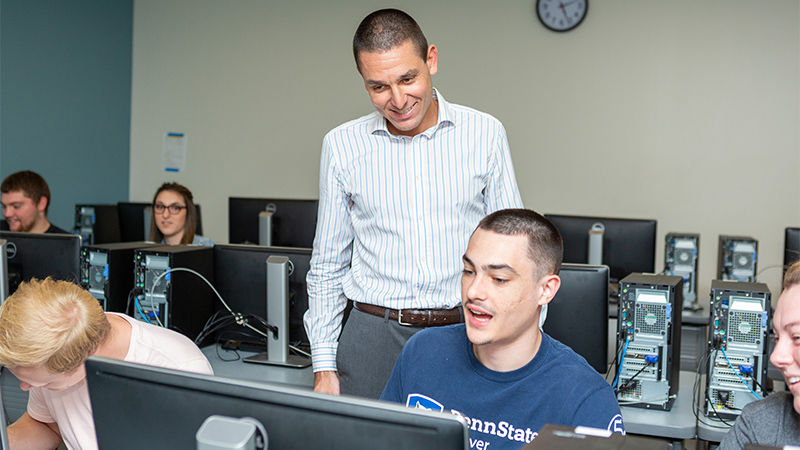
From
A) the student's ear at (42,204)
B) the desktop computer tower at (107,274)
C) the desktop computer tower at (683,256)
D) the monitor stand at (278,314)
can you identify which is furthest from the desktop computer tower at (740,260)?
the student's ear at (42,204)

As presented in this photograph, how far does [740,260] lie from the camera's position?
3359 millimetres

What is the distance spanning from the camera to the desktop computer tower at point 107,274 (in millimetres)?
2555

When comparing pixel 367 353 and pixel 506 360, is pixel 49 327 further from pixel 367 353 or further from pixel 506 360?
pixel 506 360

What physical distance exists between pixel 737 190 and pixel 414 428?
436 centimetres

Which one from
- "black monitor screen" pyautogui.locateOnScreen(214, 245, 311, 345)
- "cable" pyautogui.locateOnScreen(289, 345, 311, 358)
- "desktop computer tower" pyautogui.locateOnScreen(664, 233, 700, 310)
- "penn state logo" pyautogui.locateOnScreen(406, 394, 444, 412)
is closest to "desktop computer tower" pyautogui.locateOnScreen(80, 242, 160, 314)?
"black monitor screen" pyautogui.locateOnScreen(214, 245, 311, 345)

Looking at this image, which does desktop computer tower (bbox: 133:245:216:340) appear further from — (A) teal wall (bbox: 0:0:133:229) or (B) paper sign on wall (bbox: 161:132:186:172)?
(B) paper sign on wall (bbox: 161:132:186:172)

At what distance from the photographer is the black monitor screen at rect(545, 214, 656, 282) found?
10.6 feet

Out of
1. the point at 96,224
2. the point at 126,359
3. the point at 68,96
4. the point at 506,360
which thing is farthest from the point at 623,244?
the point at 68,96

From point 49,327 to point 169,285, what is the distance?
1145mm

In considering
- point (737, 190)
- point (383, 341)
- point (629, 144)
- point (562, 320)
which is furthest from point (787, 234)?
point (383, 341)

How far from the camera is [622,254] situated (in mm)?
3260

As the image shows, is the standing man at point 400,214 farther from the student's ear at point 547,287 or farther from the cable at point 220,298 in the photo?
the cable at point 220,298

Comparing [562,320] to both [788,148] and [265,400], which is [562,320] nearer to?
[265,400]

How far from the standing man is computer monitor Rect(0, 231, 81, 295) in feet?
4.15
